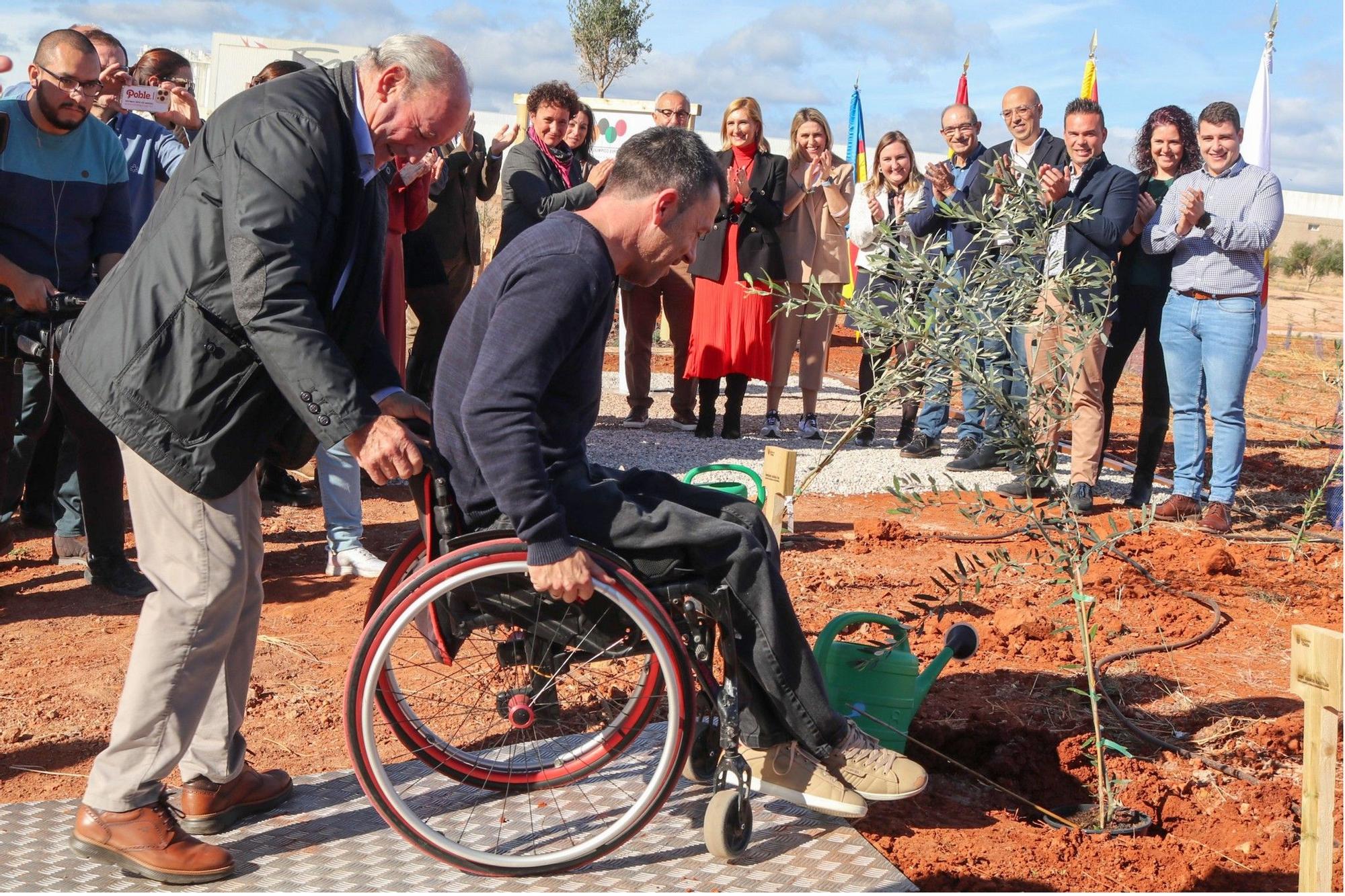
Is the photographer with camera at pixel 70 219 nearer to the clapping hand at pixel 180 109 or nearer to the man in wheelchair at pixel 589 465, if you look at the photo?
the clapping hand at pixel 180 109

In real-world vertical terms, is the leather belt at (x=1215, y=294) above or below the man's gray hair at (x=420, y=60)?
below

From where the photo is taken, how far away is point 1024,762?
3771 mm

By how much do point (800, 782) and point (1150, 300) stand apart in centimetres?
518

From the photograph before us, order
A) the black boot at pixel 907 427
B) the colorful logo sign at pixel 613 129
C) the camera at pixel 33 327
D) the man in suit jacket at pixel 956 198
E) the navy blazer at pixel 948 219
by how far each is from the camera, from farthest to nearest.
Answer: the colorful logo sign at pixel 613 129, the black boot at pixel 907 427, the man in suit jacket at pixel 956 198, the navy blazer at pixel 948 219, the camera at pixel 33 327

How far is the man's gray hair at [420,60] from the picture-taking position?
2809 mm

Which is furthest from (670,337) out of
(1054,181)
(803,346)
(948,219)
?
(1054,181)

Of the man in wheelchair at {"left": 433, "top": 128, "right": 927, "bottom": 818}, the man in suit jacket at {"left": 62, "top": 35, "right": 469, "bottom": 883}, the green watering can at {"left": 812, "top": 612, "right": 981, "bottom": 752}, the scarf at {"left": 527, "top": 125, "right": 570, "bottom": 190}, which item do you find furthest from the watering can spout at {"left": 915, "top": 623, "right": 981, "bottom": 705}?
the scarf at {"left": 527, "top": 125, "right": 570, "bottom": 190}

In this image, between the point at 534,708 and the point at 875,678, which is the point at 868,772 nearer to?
the point at 875,678

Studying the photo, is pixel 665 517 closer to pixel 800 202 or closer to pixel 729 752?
pixel 729 752

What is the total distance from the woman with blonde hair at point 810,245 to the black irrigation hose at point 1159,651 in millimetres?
2507

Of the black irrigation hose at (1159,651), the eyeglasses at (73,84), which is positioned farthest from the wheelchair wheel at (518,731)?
the eyeglasses at (73,84)

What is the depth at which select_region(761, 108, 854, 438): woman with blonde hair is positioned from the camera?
857 centimetres

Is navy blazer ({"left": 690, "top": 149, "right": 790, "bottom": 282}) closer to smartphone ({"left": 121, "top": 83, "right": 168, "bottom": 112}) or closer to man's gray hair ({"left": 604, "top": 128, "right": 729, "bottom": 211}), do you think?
smartphone ({"left": 121, "top": 83, "right": 168, "bottom": 112})

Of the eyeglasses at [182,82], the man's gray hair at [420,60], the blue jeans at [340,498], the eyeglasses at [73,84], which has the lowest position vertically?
the blue jeans at [340,498]
